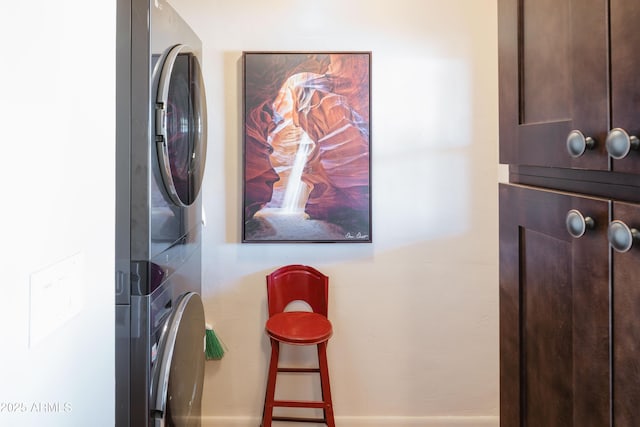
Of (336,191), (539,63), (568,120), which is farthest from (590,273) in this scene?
(336,191)

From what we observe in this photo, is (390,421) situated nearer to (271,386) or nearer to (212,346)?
(271,386)

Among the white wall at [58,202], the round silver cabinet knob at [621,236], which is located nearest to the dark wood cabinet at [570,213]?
the round silver cabinet knob at [621,236]

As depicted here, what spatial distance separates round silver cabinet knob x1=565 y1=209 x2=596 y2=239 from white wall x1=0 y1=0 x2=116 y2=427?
30.0 inches

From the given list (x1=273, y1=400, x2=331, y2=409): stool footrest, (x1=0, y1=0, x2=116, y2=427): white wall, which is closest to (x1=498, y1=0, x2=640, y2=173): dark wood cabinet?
(x1=0, y1=0, x2=116, y2=427): white wall

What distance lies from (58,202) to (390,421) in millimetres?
1941

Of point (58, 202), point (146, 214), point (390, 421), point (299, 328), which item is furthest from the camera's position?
point (390, 421)

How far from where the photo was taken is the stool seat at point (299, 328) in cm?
186

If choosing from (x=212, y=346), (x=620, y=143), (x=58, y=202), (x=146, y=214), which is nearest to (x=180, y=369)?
(x=146, y=214)

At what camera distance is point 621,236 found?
0.60 metres

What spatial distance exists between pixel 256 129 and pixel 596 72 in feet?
5.27

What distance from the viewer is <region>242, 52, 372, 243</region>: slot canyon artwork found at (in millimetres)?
2104

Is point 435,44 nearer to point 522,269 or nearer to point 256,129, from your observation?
point 256,129

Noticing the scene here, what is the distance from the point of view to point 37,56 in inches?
25.4

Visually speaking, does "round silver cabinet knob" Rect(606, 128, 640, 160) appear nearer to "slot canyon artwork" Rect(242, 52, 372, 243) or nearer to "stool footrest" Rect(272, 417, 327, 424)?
"slot canyon artwork" Rect(242, 52, 372, 243)
